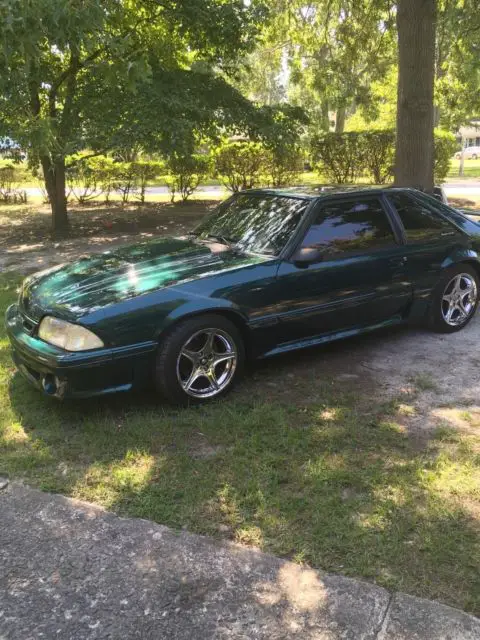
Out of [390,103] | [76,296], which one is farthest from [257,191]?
[390,103]

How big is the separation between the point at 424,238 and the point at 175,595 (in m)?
3.90

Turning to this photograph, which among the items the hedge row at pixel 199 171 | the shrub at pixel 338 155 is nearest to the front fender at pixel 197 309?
the hedge row at pixel 199 171

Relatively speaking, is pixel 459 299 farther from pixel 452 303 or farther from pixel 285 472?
pixel 285 472

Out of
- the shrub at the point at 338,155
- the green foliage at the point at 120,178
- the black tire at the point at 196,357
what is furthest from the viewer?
the green foliage at the point at 120,178

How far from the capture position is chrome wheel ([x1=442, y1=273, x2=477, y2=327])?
5.51 metres

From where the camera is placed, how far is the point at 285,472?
3.27m

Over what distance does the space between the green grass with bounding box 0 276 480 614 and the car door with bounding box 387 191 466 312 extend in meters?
1.39

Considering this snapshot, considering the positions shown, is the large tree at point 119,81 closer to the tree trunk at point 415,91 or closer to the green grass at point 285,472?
the tree trunk at point 415,91

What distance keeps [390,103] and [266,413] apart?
92.5 feet

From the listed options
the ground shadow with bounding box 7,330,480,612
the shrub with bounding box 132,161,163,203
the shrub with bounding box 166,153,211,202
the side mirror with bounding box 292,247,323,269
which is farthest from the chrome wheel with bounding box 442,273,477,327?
the shrub with bounding box 132,161,163,203

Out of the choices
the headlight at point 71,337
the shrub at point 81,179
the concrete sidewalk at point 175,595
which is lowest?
the concrete sidewalk at point 175,595

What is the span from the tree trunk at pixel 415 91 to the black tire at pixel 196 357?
5.91 metres

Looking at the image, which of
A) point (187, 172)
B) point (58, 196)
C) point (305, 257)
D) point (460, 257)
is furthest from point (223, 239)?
point (187, 172)

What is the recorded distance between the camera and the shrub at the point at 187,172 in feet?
50.8
